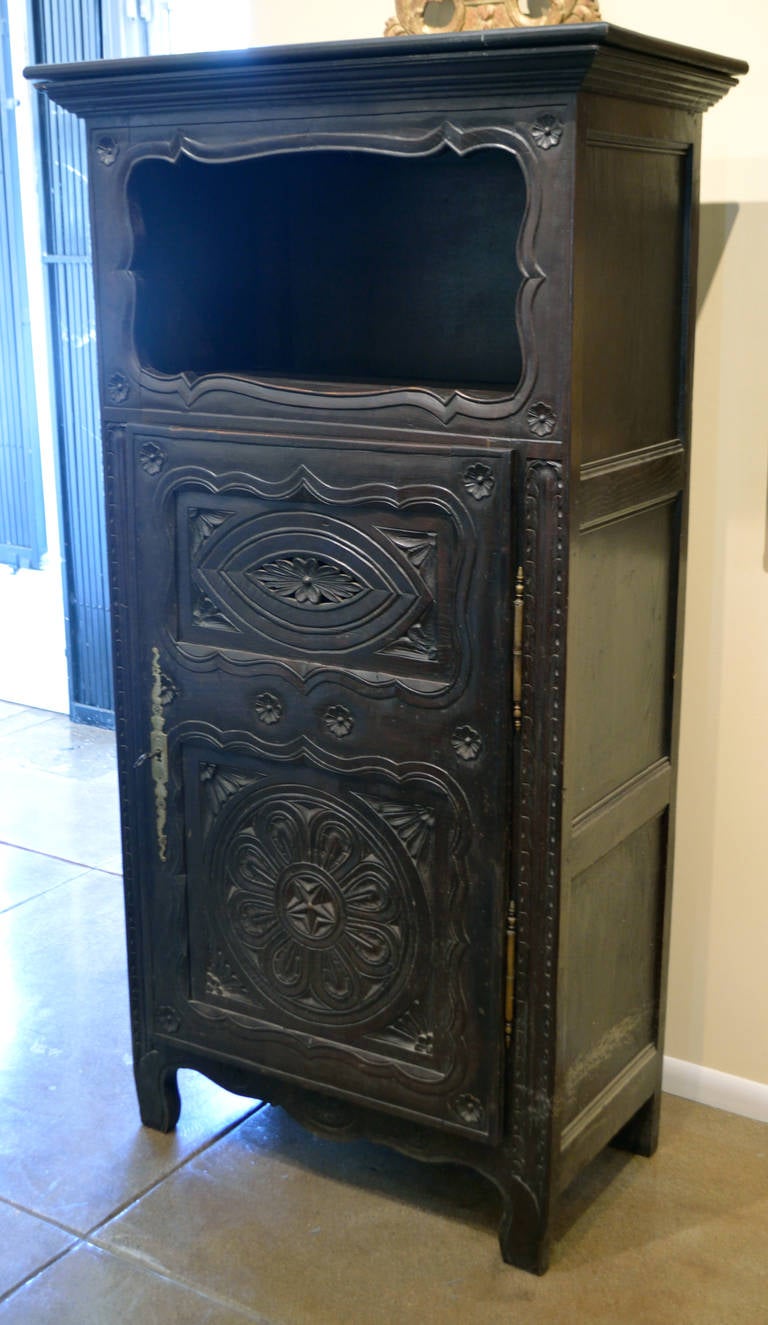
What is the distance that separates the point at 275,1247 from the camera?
2.10 metres

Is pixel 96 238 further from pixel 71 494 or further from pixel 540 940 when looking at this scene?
pixel 71 494

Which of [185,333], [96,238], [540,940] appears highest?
[96,238]

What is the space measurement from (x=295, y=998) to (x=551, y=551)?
2.66 ft

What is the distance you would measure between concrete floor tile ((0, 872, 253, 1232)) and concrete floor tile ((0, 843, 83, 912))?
0.26ft

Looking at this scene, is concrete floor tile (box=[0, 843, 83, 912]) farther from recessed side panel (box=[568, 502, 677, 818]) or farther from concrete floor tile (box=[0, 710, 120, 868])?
recessed side panel (box=[568, 502, 677, 818])

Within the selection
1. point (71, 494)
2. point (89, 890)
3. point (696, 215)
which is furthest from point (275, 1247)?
point (71, 494)

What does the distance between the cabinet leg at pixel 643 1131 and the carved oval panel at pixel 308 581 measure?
0.95 metres

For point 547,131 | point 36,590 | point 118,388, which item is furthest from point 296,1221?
point 36,590

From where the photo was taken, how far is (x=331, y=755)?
2.00 m

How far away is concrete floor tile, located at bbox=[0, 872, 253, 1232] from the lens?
2254mm

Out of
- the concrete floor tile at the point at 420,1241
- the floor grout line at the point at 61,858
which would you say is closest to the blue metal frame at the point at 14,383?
the floor grout line at the point at 61,858

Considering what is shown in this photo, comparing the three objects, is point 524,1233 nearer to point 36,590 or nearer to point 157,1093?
point 157,1093

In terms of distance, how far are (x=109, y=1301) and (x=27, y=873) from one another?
5.01 feet

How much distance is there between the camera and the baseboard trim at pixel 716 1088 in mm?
2420
